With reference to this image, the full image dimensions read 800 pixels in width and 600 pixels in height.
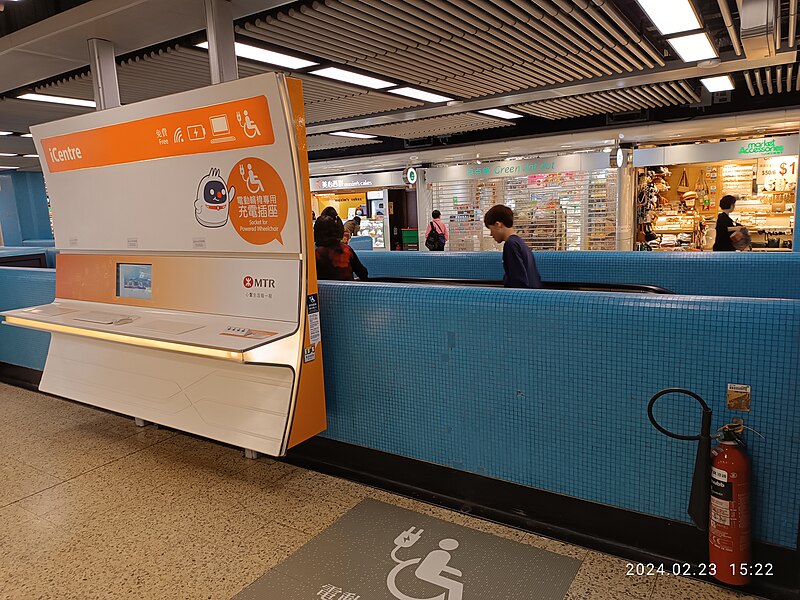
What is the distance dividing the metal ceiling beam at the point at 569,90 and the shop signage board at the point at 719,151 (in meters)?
2.98

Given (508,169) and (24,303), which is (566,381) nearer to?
(24,303)

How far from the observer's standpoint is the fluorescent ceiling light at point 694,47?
451cm

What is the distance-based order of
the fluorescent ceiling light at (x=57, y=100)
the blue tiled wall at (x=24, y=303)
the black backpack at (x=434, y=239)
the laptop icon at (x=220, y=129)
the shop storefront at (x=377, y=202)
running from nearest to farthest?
1. the laptop icon at (x=220, y=129)
2. the blue tiled wall at (x=24, y=303)
3. the fluorescent ceiling light at (x=57, y=100)
4. the black backpack at (x=434, y=239)
5. the shop storefront at (x=377, y=202)

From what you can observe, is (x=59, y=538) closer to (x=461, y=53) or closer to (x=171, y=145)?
(x=171, y=145)

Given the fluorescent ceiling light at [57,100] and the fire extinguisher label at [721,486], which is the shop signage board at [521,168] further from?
the fire extinguisher label at [721,486]

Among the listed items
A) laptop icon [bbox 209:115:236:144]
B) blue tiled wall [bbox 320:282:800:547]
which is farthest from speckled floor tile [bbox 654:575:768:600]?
laptop icon [bbox 209:115:236:144]

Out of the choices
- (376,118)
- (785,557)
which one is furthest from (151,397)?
(376,118)

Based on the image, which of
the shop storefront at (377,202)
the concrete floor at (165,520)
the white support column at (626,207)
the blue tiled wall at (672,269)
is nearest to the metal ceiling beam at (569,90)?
the blue tiled wall at (672,269)

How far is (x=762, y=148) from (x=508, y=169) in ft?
14.1

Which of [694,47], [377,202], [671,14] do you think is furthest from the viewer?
[377,202]

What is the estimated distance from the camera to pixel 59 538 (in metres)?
2.77

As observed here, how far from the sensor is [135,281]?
379 centimetres
